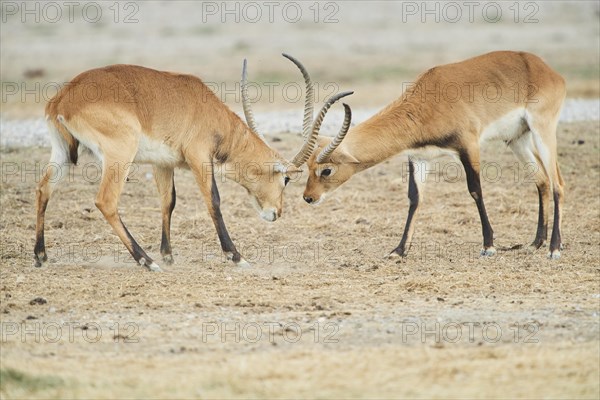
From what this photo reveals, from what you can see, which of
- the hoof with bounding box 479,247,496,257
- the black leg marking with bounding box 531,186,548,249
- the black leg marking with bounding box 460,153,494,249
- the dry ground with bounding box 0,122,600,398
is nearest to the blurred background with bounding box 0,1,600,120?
the dry ground with bounding box 0,122,600,398

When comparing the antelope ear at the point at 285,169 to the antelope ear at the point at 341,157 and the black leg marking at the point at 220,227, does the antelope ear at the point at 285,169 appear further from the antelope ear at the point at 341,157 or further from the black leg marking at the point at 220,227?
the black leg marking at the point at 220,227

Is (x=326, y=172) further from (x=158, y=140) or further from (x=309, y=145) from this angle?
(x=158, y=140)

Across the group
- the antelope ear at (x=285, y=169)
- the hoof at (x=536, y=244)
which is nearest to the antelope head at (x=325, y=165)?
the antelope ear at (x=285, y=169)

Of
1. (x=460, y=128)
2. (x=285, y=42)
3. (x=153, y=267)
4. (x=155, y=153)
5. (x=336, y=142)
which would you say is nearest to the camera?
(x=153, y=267)

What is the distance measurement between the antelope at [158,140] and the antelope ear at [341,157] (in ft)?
1.11

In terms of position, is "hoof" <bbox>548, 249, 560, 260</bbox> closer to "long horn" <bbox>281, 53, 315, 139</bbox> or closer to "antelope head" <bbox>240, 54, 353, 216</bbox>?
"antelope head" <bbox>240, 54, 353, 216</bbox>

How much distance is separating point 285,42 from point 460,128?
27361 millimetres

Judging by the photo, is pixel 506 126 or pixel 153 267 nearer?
pixel 153 267

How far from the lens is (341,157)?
1116 cm

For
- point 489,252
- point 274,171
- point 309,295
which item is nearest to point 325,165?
point 274,171

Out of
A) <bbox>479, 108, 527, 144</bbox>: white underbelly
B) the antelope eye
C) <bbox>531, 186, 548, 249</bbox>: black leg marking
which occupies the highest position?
<bbox>479, 108, 527, 144</bbox>: white underbelly

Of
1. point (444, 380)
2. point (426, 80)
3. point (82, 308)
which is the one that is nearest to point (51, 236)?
point (82, 308)

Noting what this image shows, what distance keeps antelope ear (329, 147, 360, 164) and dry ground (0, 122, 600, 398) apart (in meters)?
1.05

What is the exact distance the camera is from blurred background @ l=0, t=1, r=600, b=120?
25.6 meters
